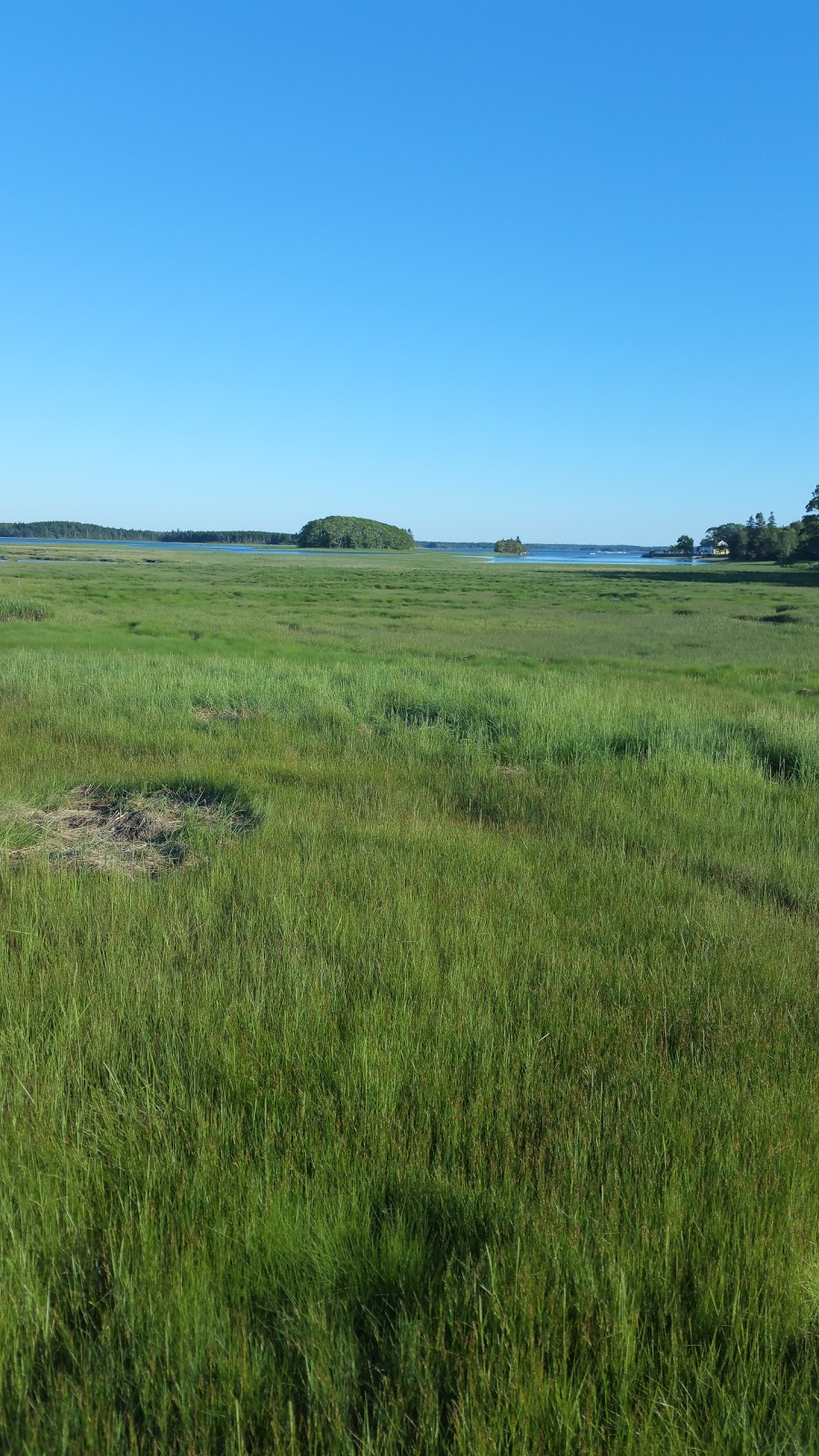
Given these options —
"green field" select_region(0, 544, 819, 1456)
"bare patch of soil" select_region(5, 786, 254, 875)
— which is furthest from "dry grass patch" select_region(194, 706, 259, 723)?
"bare patch of soil" select_region(5, 786, 254, 875)

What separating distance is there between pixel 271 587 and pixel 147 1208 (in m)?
62.3

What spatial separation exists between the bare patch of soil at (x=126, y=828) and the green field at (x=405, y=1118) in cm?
5

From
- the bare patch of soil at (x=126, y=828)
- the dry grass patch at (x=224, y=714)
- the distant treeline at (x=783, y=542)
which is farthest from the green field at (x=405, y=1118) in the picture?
the distant treeline at (x=783, y=542)

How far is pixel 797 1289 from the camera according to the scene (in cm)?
239

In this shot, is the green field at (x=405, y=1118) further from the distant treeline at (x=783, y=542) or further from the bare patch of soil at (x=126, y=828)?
the distant treeline at (x=783, y=542)

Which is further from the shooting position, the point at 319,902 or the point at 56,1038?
the point at 319,902

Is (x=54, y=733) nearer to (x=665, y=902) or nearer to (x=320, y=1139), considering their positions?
(x=665, y=902)

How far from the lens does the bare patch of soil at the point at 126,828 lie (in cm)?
659

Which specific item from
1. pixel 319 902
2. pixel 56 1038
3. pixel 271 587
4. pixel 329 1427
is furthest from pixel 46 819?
pixel 271 587

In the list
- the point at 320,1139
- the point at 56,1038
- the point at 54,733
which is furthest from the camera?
the point at 54,733

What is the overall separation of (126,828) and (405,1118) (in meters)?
5.15

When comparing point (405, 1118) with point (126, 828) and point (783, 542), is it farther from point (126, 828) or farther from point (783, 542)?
point (783, 542)

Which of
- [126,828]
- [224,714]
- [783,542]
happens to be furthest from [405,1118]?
[783,542]

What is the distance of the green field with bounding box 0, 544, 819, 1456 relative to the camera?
2102mm
